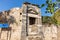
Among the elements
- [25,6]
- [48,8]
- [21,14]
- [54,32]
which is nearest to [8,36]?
[21,14]

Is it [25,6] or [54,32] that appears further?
[54,32]

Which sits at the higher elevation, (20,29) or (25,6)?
(25,6)

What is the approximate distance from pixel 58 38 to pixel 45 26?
1896mm

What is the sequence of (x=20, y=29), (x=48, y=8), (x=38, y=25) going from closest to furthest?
(x=48, y=8) → (x=20, y=29) → (x=38, y=25)

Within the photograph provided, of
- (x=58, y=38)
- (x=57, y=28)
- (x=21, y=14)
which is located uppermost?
(x=21, y=14)

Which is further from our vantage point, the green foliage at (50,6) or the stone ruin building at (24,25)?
the stone ruin building at (24,25)

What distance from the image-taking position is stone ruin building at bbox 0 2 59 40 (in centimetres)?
1285

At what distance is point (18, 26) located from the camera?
12.8 metres

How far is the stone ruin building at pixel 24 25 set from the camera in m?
12.9

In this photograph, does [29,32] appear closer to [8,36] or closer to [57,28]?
[8,36]

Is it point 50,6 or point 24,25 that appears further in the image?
point 24,25

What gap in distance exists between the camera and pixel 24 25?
12977mm

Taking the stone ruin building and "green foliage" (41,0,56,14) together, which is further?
the stone ruin building

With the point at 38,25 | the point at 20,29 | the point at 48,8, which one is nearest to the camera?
the point at 48,8
